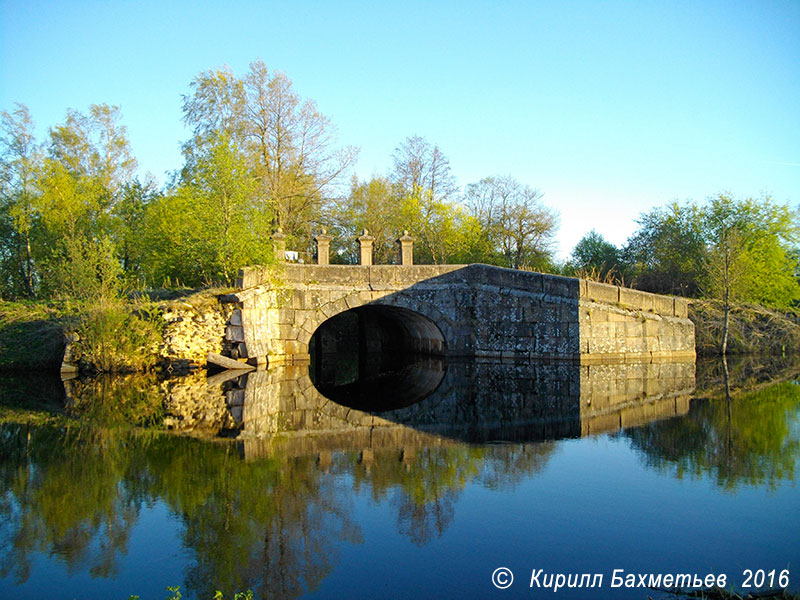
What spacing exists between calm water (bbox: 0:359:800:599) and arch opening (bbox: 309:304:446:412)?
5.37 ft

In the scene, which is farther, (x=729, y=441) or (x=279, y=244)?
(x=279, y=244)

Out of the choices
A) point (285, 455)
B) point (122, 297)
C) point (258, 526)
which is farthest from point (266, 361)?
point (258, 526)

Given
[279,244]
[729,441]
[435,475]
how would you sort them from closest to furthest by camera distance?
[435,475], [729,441], [279,244]

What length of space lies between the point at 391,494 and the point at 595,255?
29.7 meters

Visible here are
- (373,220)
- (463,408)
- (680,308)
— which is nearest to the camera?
(463,408)

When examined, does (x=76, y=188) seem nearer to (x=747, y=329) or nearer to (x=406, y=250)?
(x=406, y=250)

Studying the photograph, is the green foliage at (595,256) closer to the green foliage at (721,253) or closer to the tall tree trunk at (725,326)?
the green foliage at (721,253)

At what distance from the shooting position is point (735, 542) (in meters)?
4.96

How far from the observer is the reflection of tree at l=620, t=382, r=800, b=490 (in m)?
6.85

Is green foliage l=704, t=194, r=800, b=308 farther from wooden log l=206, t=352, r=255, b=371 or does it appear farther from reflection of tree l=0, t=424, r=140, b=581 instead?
reflection of tree l=0, t=424, r=140, b=581

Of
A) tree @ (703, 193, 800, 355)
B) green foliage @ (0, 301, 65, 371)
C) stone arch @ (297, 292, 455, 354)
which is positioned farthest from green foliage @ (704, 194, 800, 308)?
green foliage @ (0, 301, 65, 371)

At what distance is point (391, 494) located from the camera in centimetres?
611

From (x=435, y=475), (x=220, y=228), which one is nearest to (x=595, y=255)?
(x=220, y=228)

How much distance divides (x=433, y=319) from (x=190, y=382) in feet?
23.0
